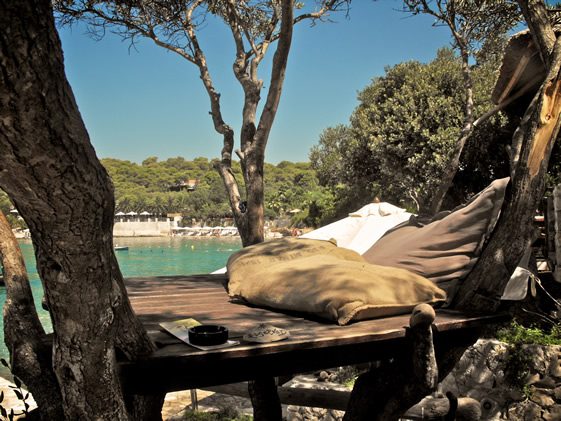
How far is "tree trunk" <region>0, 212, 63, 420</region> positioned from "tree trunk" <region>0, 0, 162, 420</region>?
52 cm

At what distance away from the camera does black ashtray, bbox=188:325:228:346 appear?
2.06 metres

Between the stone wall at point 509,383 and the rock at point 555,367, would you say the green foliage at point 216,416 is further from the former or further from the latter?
the rock at point 555,367

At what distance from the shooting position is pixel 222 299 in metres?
3.40

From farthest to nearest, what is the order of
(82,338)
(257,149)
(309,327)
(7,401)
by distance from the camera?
(7,401) < (257,149) < (309,327) < (82,338)

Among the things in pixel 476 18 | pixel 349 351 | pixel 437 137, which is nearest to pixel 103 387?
pixel 349 351

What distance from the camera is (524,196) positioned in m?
2.79

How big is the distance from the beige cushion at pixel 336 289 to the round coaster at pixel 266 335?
406 mm

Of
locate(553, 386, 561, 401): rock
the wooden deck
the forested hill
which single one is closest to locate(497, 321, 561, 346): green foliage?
locate(553, 386, 561, 401): rock

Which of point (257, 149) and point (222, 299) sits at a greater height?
point (257, 149)

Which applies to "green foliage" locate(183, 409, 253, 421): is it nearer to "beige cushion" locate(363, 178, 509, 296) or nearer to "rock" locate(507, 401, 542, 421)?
"rock" locate(507, 401, 542, 421)

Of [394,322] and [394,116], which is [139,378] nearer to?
[394,322]

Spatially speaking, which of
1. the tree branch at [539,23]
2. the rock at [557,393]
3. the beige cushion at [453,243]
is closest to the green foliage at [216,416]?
the rock at [557,393]

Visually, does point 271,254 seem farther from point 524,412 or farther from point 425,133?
point 425,133

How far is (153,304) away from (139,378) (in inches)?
45.9
